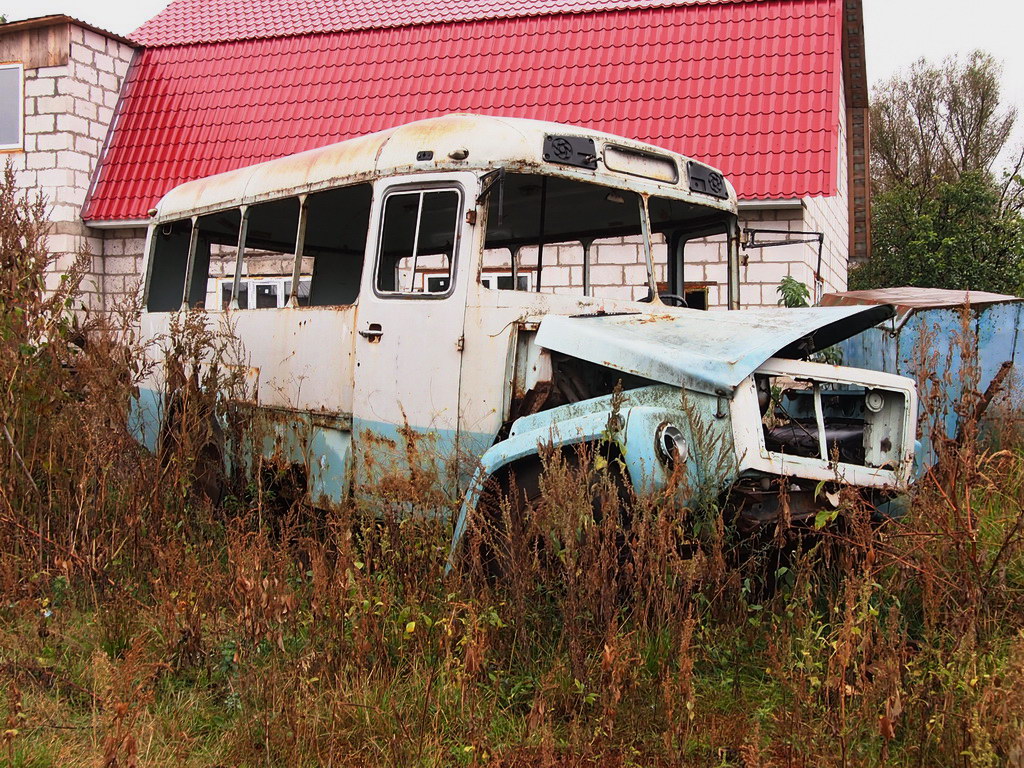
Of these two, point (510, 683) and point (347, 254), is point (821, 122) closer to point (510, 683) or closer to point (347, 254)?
point (347, 254)

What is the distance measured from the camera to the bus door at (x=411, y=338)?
511cm

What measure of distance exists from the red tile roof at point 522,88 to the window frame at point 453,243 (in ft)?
23.2

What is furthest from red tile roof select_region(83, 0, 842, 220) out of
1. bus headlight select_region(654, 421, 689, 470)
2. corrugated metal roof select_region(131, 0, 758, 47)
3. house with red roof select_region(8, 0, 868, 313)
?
bus headlight select_region(654, 421, 689, 470)

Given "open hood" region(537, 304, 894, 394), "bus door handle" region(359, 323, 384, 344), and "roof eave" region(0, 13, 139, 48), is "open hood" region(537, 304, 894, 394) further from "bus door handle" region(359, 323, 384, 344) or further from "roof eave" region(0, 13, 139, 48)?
"roof eave" region(0, 13, 139, 48)

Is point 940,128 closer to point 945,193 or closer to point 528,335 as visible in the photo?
point 945,193

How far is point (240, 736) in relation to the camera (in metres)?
3.33

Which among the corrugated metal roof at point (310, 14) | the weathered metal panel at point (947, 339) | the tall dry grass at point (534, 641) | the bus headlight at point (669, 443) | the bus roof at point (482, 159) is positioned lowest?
the tall dry grass at point (534, 641)

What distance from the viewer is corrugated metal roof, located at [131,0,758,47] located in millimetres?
15039

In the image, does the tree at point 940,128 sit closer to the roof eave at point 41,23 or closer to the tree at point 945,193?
the tree at point 945,193

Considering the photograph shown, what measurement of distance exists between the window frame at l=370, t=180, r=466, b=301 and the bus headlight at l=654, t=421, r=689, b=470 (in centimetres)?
165

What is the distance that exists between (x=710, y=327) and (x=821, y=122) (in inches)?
324

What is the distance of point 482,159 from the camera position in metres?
5.04

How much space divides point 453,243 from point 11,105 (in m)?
12.7

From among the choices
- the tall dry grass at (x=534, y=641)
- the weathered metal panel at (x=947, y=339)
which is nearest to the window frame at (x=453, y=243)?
the tall dry grass at (x=534, y=641)
